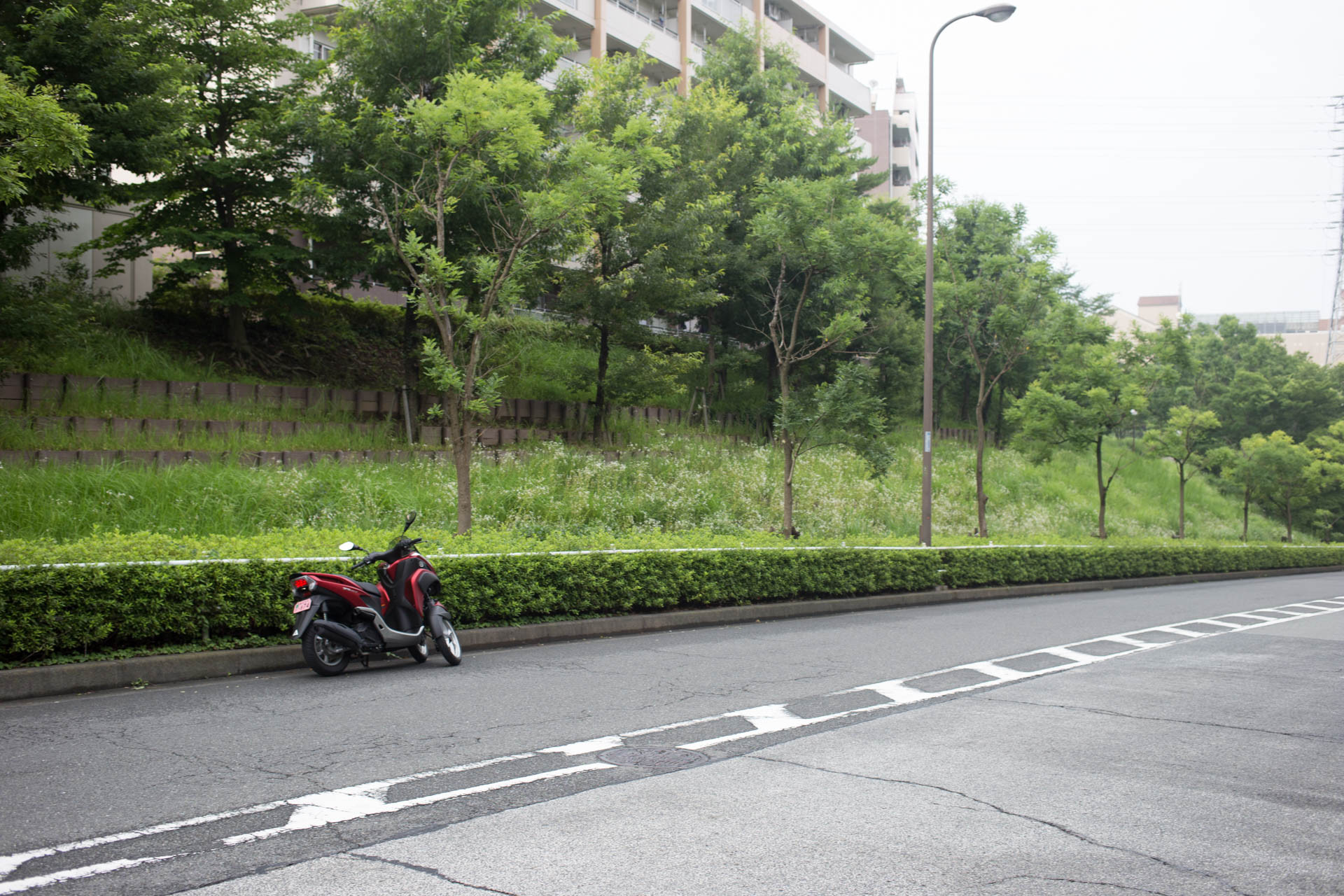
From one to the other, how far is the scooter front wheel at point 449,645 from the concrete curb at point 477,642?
2.20 ft

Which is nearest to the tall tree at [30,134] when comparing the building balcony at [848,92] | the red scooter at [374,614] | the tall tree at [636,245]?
the red scooter at [374,614]

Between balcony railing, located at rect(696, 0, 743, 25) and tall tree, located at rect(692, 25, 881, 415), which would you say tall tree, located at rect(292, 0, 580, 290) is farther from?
balcony railing, located at rect(696, 0, 743, 25)

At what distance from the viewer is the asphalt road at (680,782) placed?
4.01 meters

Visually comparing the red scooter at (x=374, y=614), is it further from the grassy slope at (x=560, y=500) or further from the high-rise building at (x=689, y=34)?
the high-rise building at (x=689, y=34)

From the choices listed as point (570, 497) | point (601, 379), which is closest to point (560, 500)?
point (570, 497)

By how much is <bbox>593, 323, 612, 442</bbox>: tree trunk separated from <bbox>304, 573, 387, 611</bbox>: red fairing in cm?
1505

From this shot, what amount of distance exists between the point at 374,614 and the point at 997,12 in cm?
1743

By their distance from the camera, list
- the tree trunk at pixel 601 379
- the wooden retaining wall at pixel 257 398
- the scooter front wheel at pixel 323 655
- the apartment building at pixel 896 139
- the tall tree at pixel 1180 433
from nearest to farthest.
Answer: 1. the scooter front wheel at pixel 323 655
2. the wooden retaining wall at pixel 257 398
3. the tree trunk at pixel 601 379
4. the tall tree at pixel 1180 433
5. the apartment building at pixel 896 139

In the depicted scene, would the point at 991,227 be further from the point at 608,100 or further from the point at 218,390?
the point at 218,390

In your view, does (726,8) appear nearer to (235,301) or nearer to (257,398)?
(235,301)

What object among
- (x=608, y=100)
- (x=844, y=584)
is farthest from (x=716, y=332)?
(x=844, y=584)

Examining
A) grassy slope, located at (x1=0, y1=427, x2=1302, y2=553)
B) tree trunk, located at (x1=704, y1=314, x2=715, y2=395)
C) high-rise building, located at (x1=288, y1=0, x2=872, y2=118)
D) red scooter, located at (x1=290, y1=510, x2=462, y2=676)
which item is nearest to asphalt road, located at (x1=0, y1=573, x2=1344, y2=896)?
red scooter, located at (x1=290, y1=510, x2=462, y2=676)

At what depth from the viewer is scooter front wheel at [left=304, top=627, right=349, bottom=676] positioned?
817 cm

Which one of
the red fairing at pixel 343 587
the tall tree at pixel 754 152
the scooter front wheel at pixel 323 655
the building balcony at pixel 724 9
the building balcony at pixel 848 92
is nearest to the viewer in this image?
the scooter front wheel at pixel 323 655
